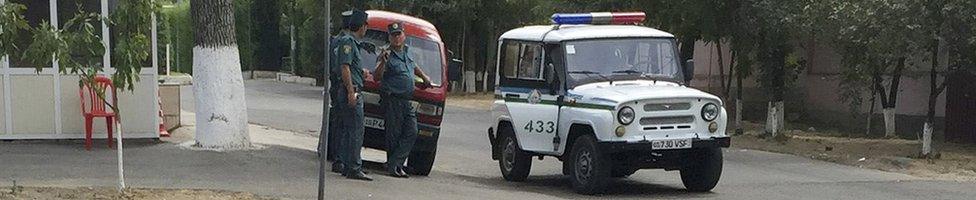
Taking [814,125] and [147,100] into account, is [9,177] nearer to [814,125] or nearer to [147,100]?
[147,100]

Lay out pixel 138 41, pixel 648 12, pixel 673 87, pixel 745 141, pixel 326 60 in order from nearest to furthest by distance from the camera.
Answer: pixel 326 60, pixel 138 41, pixel 673 87, pixel 745 141, pixel 648 12

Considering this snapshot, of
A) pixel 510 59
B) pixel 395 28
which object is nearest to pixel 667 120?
pixel 510 59

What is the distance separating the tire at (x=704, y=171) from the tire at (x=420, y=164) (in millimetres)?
2769

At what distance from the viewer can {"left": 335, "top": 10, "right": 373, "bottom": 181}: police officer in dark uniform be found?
40.4 feet

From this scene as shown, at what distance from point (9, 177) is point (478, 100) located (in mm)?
26306

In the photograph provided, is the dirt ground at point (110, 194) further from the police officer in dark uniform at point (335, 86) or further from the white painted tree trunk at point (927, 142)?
the white painted tree trunk at point (927, 142)

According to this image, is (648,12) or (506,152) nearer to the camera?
(506,152)

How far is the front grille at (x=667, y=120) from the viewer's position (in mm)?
12031

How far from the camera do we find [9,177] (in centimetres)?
1198

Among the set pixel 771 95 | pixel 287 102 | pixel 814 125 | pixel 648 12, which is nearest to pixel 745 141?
pixel 771 95

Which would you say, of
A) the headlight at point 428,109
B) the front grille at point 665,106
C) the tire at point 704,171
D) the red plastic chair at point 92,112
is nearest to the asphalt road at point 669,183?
the tire at point 704,171

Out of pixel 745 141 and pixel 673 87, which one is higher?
pixel 673 87

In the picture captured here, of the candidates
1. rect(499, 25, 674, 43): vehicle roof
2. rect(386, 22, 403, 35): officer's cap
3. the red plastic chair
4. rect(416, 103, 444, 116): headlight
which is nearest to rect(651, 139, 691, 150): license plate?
rect(499, 25, 674, 43): vehicle roof

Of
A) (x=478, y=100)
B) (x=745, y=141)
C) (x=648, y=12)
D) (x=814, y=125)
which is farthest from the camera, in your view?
(x=478, y=100)
